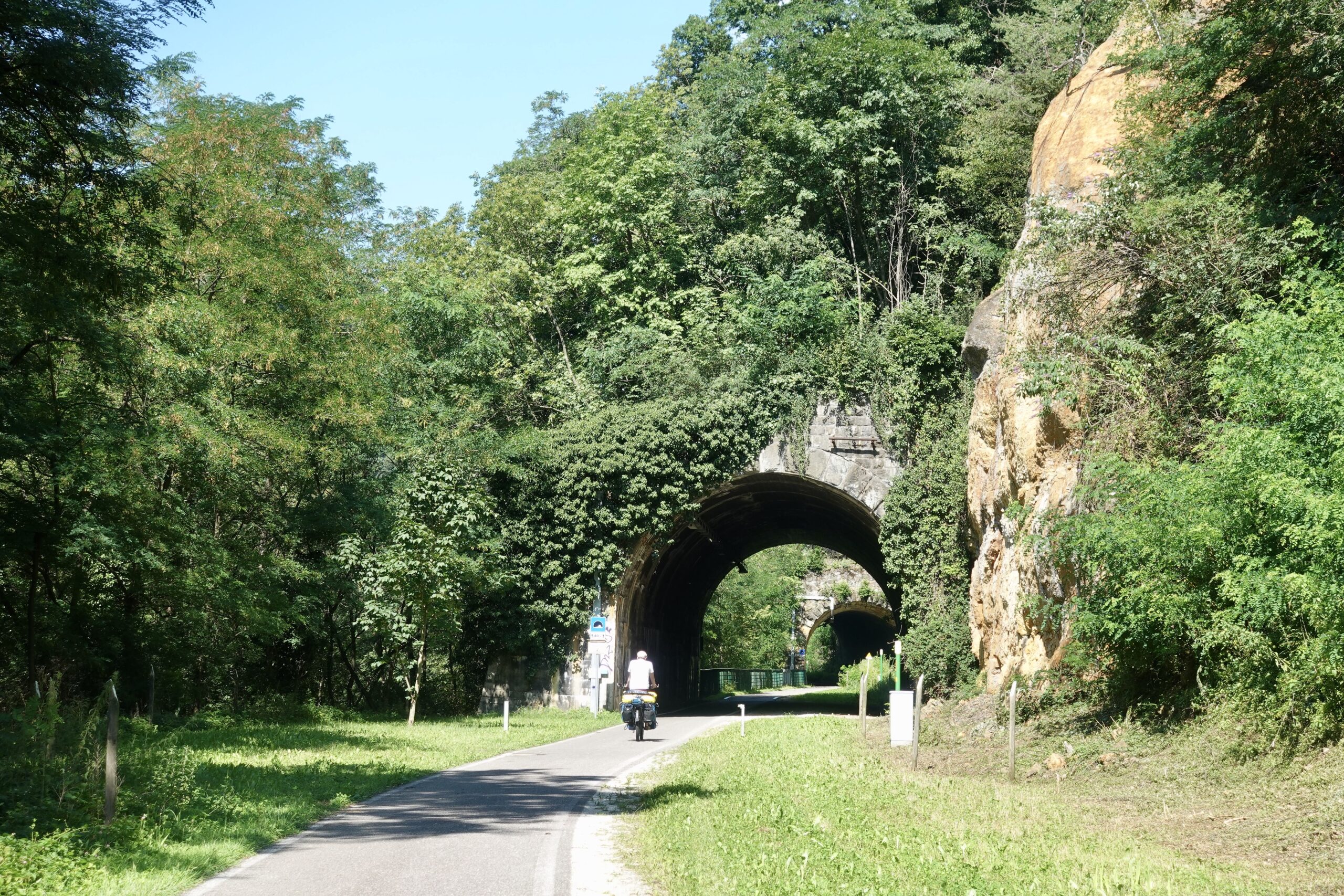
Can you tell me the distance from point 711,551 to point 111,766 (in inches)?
1176

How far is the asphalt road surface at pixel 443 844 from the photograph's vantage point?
23.4 feet

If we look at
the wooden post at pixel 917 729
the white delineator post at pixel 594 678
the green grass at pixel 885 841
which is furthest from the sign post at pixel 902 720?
the white delineator post at pixel 594 678

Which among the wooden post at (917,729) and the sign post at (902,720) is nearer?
the wooden post at (917,729)

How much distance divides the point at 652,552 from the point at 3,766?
21.0 meters

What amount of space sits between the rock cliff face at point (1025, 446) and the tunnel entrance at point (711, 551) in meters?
5.69

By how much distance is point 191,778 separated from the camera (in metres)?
10.3

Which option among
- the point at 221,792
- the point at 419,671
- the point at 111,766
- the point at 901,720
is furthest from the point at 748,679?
the point at 111,766

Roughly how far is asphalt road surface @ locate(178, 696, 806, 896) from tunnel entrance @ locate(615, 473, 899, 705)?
15.2 metres

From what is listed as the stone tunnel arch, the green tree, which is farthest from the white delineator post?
the green tree

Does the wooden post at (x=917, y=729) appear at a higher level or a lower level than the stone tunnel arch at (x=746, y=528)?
lower

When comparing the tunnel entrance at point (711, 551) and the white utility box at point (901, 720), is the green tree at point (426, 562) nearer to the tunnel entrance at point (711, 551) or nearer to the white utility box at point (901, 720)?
the tunnel entrance at point (711, 551)

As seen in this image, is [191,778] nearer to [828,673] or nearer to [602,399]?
[602,399]

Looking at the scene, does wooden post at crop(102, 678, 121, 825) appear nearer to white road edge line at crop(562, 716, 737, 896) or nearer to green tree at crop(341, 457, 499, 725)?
white road edge line at crop(562, 716, 737, 896)

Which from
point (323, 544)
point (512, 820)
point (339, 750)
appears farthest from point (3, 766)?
point (323, 544)
